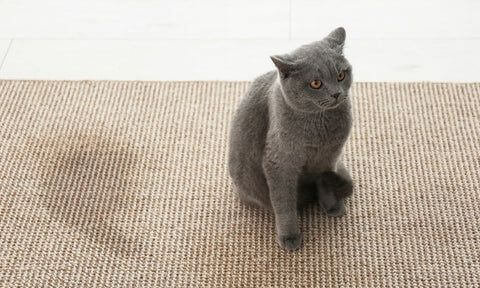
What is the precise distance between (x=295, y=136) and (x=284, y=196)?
15 cm

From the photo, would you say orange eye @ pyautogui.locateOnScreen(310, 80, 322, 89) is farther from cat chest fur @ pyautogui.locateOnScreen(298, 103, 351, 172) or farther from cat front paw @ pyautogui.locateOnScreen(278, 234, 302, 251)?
cat front paw @ pyautogui.locateOnScreen(278, 234, 302, 251)

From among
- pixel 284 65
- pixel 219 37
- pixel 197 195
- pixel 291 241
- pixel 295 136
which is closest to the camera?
pixel 284 65

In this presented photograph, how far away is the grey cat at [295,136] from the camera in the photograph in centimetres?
129

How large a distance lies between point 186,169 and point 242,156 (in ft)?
0.90

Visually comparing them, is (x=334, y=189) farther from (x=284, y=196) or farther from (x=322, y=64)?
(x=322, y=64)

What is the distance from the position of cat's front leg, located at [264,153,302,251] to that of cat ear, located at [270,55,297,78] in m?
0.20

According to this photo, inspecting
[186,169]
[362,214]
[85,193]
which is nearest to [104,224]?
[85,193]

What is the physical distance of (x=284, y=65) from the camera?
1.27 m

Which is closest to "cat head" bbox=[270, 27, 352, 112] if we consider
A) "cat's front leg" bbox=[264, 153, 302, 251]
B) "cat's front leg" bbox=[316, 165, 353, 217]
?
"cat's front leg" bbox=[264, 153, 302, 251]

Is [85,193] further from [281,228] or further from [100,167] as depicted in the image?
[281,228]

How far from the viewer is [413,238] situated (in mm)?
1532

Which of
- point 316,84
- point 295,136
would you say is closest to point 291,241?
point 295,136

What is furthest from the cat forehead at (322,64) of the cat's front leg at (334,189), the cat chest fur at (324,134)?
the cat's front leg at (334,189)

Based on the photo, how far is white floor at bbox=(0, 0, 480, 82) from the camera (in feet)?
6.54
